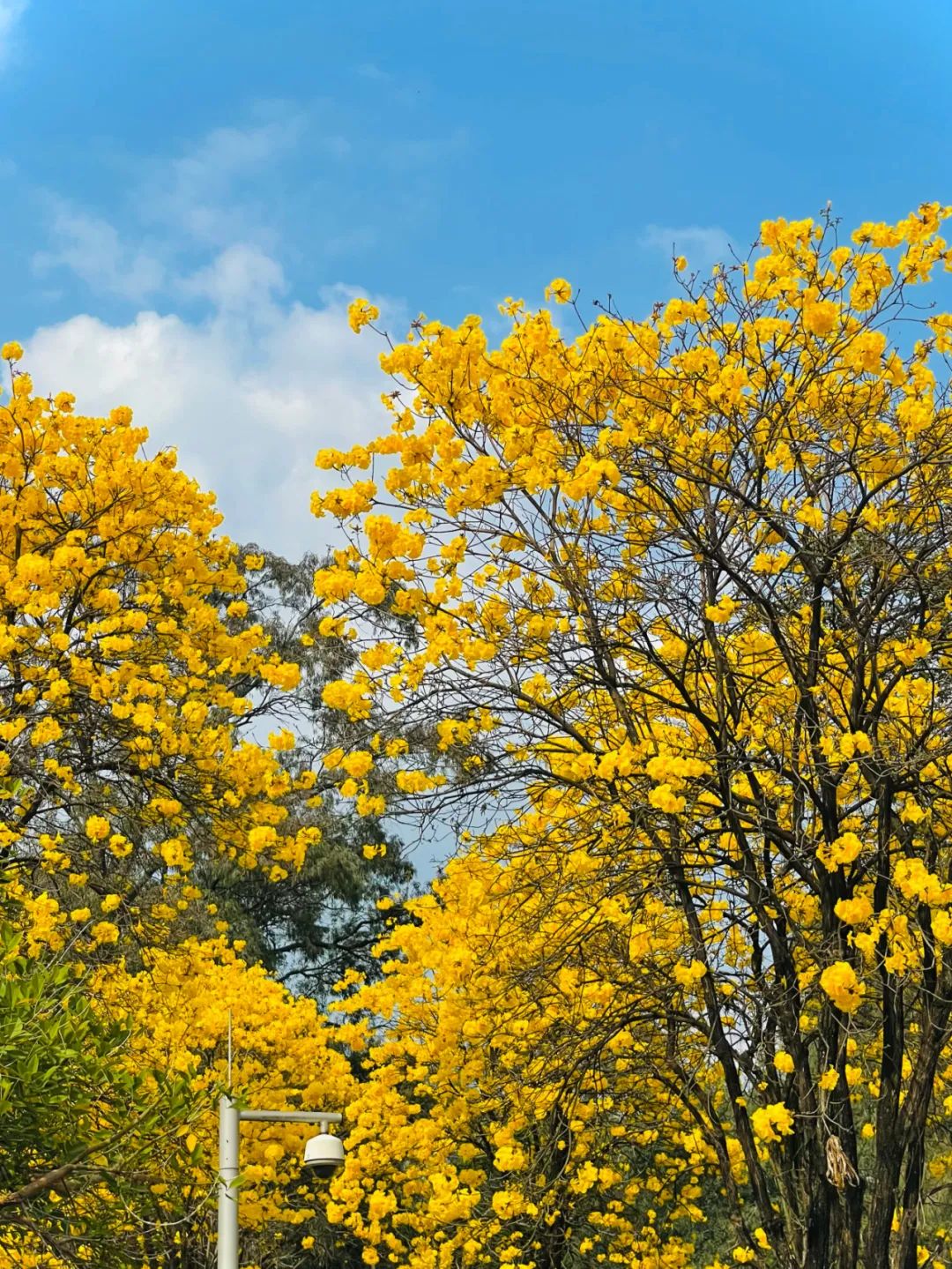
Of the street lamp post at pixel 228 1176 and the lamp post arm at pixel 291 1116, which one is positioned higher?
the lamp post arm at pixel 291 1116

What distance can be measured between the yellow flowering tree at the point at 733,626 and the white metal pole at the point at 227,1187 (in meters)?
1.60

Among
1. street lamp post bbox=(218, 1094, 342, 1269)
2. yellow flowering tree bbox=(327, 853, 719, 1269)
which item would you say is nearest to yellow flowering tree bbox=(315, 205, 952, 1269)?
yellow flowering tree bbox=(327, 853, 719, 1269)

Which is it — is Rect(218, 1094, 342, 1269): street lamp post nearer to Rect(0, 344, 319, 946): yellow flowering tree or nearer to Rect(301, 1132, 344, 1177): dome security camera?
Rect(301, 1132, 344, 1177): dome security camera

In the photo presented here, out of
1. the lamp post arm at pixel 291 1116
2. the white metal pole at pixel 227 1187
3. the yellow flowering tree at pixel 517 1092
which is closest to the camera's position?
the white metal pole at pixel 227 1187

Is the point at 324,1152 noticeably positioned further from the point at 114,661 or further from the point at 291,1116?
the point at 114,661

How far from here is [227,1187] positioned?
475 centimetres

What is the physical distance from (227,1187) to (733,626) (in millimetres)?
3445

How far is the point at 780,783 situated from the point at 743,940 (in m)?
0.98

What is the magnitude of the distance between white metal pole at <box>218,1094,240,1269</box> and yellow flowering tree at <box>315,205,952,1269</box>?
63.1 inches

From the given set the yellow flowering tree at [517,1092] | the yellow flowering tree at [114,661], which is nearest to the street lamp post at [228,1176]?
the yellow flowering tree at [517,1092]

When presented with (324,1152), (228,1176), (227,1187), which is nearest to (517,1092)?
(324,1152)

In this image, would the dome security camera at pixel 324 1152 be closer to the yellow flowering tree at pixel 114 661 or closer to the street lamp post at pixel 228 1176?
the street lamp post at pixel 228 1176

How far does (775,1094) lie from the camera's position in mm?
5859

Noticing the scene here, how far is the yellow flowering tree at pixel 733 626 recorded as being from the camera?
215 inches
